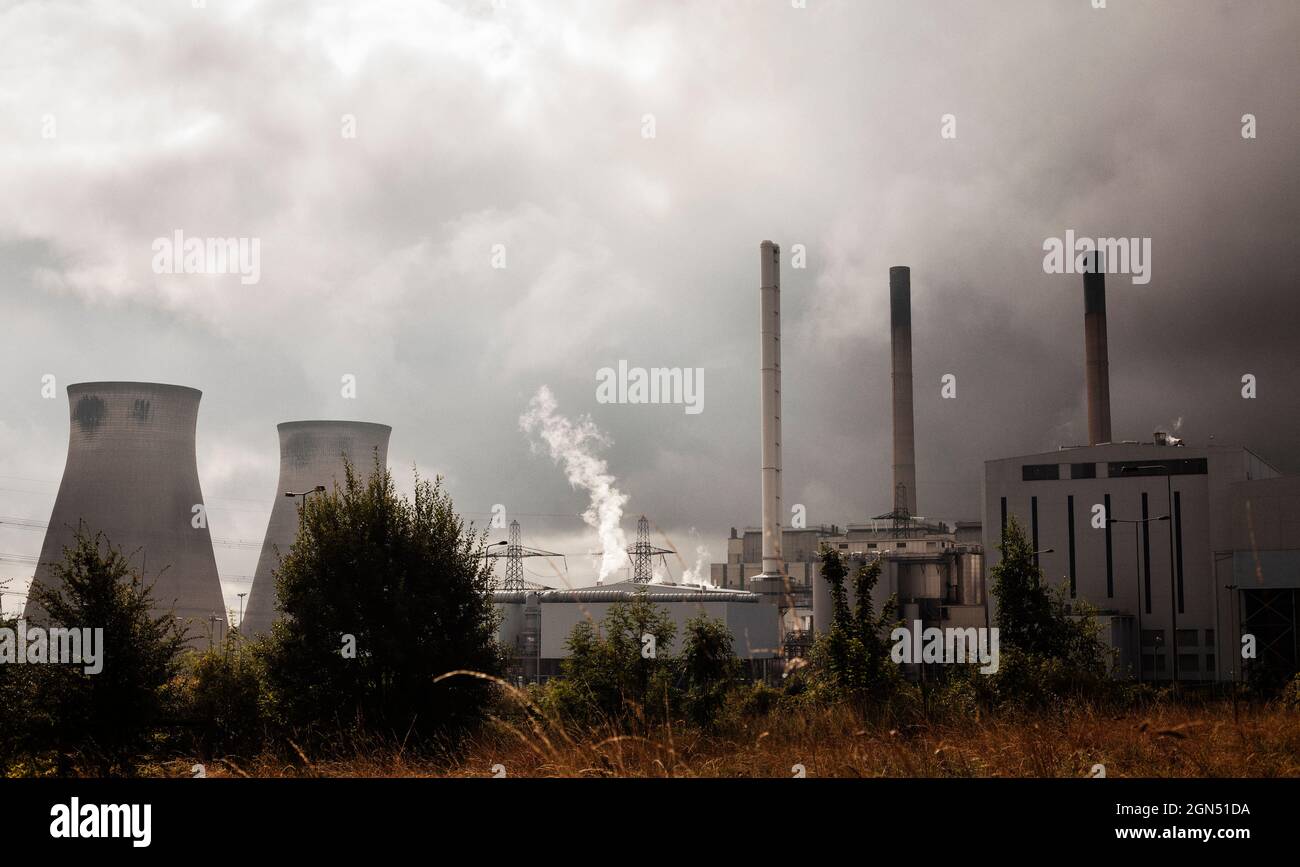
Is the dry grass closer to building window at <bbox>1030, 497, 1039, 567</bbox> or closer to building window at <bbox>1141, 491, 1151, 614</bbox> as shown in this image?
building window at <bbox>1141, 491, 1151, 614</bbox>

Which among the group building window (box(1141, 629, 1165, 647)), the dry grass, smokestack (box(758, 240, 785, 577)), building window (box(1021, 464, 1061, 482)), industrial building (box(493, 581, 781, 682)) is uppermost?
smokestack (box(758, 240, 785, 577))

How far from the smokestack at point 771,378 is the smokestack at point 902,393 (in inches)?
336

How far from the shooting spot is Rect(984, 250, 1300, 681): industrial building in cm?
4944

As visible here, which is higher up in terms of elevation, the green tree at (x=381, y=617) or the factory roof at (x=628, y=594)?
the green tree at (x=381, y=617)

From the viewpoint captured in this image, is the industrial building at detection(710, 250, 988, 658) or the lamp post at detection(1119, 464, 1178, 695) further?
Answer: the industrial building at detection(710, 250, 988, 658)

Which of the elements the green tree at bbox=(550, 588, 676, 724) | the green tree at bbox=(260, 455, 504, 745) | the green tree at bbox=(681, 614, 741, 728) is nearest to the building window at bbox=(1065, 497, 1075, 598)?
the green tree at bbox=(260, 455, 504, 745)

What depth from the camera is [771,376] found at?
58.3 m

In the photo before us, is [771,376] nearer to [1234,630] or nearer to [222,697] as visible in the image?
[1234,630]

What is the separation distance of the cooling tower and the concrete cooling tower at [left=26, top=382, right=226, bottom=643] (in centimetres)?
3043

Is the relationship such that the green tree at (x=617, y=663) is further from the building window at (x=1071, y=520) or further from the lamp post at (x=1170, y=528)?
the building window at (x=1071, y=520)

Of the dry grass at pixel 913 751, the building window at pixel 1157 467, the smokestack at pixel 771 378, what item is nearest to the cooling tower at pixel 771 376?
the smokestack at pixel 771 378

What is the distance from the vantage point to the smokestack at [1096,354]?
57.9 metres

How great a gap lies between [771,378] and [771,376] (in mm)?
116
